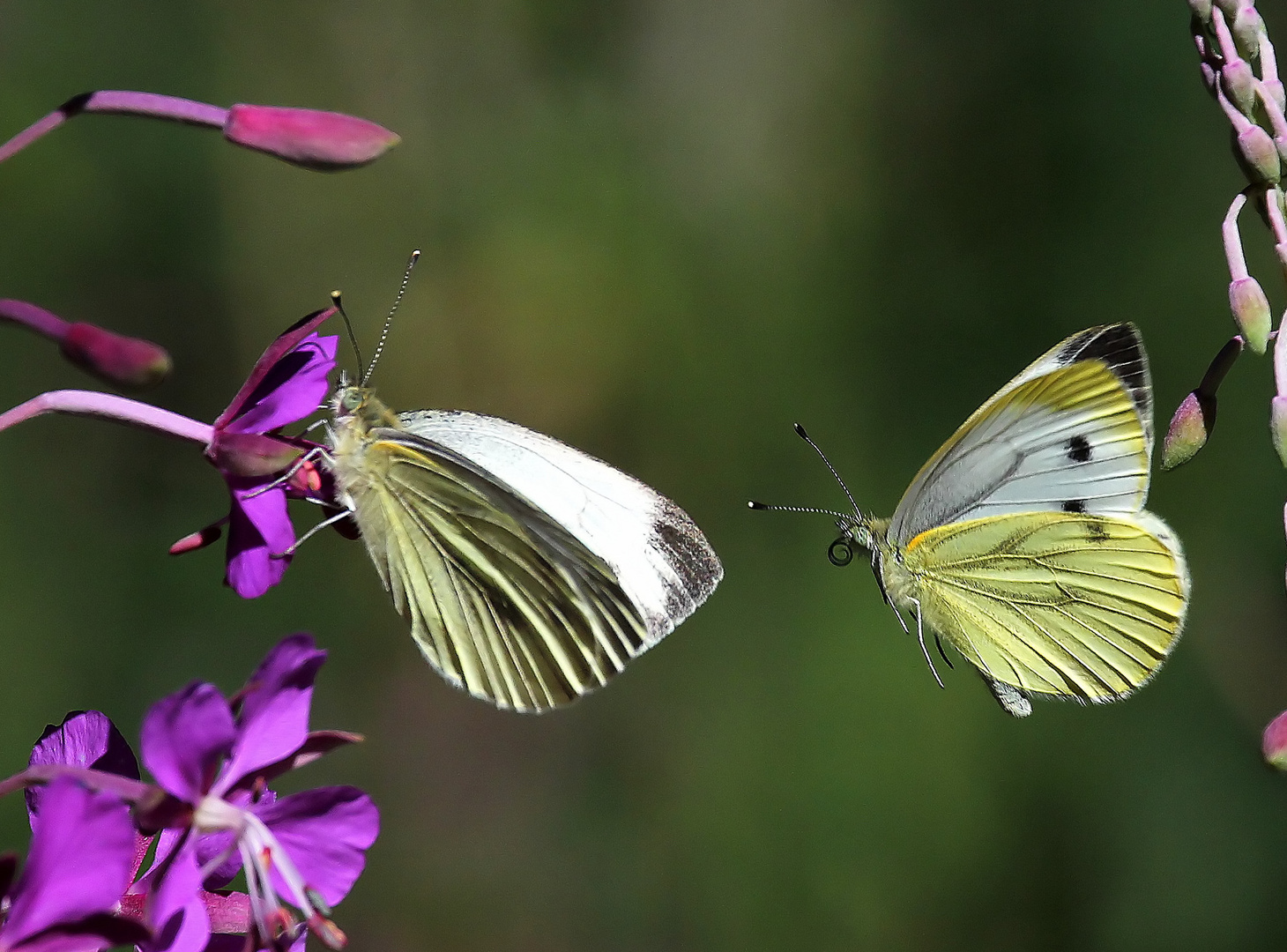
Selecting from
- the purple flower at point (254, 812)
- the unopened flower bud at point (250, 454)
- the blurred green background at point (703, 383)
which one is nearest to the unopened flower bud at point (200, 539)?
the unopened flower bud at point (250, 454)

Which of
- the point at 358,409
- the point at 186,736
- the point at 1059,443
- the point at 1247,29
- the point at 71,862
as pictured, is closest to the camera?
the point at 71,862

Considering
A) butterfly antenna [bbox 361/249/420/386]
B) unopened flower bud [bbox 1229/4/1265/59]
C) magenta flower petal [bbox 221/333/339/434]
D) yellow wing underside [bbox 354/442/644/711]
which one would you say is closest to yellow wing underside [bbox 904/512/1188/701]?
yellow wing underside [bbox 354/442/644/711]

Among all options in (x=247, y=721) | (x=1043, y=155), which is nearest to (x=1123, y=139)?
(x=1043, y=155)

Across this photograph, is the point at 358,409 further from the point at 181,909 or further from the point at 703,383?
the point at 703,383

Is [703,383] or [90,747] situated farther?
[703,383]

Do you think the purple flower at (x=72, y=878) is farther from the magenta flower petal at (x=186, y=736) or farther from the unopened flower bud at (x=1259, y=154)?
the unopened flower bud at (x=1259, y=154)

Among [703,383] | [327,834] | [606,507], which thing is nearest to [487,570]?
[606,507]

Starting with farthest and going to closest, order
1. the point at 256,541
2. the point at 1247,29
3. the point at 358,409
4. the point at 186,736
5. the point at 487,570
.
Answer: the point at 487,570
the point at 358,409
the point at 256,541
the point at 1247,29
the point at 186,736
